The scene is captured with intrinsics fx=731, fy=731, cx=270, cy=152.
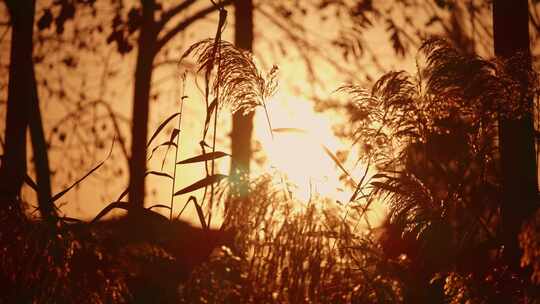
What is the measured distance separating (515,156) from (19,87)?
10.2 ft

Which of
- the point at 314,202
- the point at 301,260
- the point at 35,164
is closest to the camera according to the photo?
the point at 301,260

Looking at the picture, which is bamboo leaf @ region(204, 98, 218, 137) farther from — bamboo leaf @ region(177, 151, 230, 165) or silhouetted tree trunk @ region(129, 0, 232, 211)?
silhouetted tree trunk @ region(129, 0, 232, 211)

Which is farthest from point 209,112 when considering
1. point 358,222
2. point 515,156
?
point 515,156

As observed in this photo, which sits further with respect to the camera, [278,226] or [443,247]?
[443,247]

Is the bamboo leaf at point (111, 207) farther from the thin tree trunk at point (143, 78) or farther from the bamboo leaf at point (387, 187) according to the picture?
the thin tree trunk at point (143, 78)

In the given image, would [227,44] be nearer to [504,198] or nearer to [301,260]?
[301,260]

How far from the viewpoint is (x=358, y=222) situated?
334cm

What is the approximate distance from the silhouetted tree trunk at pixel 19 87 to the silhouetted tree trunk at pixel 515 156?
103 inches

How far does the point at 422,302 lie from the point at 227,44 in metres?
1.47

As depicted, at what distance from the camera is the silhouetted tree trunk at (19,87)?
460 centimetres

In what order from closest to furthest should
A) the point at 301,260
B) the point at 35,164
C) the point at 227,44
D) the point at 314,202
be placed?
the point at 301,260 → the point at 314,202 → the point at 227,44 → the point at 35,164

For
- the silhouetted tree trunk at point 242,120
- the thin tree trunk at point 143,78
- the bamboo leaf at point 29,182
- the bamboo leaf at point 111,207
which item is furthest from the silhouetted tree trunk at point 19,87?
the thin tree trunk at point 143,78

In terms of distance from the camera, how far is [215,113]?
11.3 feet

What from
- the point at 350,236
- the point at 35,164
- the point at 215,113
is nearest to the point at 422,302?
the point at 350,236
